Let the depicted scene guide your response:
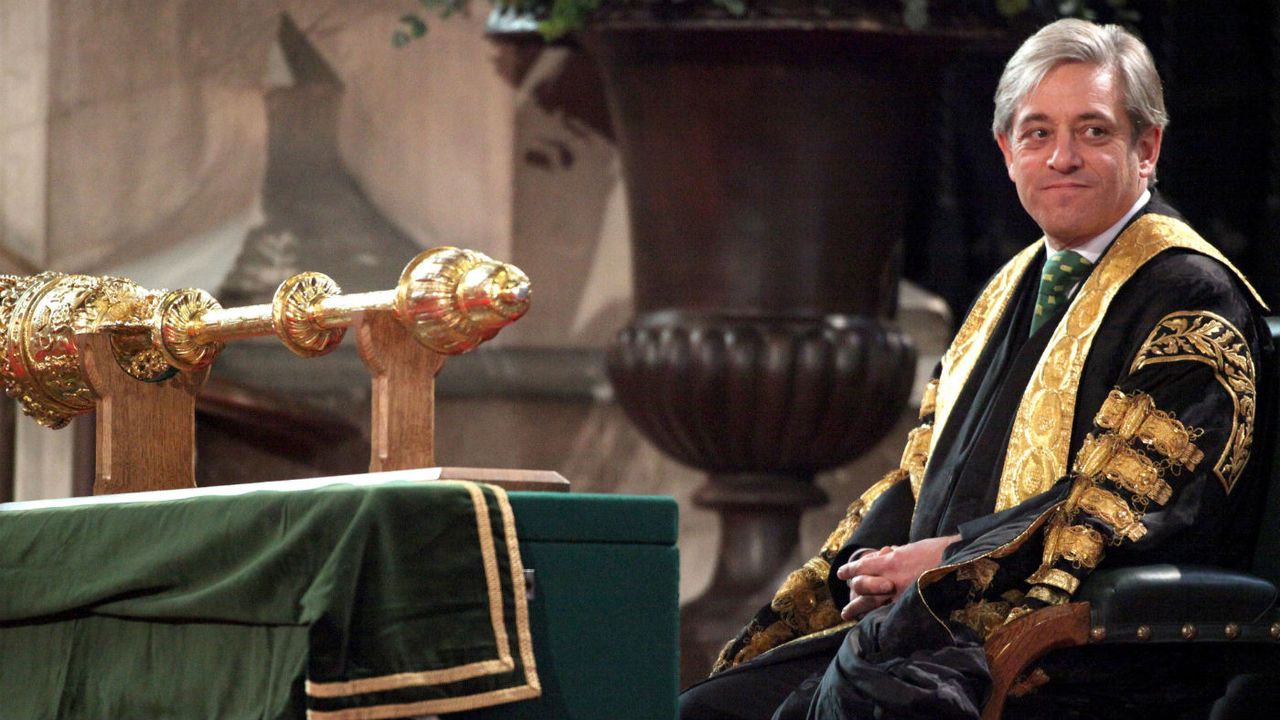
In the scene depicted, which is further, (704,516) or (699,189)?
(704,516)

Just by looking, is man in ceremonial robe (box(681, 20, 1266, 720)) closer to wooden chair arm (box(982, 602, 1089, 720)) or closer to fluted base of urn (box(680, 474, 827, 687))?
wooden chair arm (box(982, 602, 1089, 720))

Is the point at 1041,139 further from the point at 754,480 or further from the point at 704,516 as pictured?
the point at 704,516

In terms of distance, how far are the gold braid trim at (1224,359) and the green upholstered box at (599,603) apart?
78cm

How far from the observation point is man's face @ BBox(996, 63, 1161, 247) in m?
2.62

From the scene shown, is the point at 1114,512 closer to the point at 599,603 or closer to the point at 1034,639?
the point at 1034,639

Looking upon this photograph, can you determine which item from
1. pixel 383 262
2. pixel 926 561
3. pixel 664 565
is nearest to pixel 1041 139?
pixel 926 561


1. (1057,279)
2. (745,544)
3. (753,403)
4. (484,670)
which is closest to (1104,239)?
(1057,279)

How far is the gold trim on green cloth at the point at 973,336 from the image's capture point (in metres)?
2.82

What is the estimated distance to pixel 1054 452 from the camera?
8.38 feet

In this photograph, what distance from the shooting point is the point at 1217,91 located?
17.2 feet

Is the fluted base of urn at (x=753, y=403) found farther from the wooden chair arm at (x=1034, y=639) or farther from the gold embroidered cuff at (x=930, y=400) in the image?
the wooden chair arm at (x=1034, y=639)

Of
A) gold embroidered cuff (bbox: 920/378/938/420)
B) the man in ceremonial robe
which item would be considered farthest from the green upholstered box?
gold embroidered cuff (bbox: 920/378/938/420)

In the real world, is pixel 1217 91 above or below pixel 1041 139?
above

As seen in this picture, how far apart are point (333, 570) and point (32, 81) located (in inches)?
134
